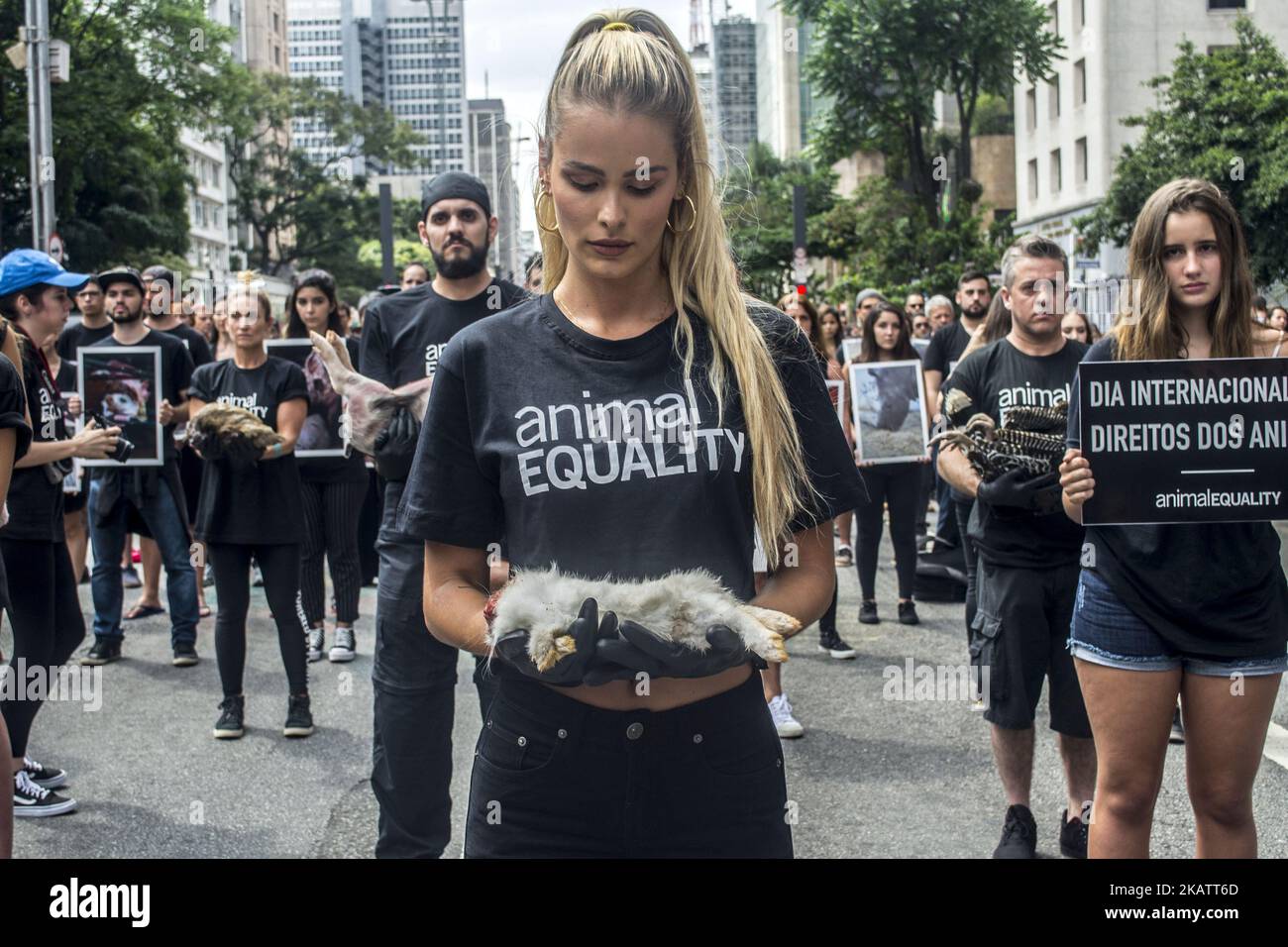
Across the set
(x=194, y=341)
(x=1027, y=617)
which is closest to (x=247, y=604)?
(x=194, y=341)

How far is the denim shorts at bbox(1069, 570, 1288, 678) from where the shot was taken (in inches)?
142

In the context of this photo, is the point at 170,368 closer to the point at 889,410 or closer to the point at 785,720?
the point at 785,720

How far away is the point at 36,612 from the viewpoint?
18.3 feet

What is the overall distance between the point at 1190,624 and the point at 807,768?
2736 mm

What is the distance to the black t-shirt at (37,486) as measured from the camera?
5.52 meters

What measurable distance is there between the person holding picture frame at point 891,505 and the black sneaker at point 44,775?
4995 mm

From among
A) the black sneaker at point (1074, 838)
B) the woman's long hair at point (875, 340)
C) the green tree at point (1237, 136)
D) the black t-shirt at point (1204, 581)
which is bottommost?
the black sneaker at point (1074, 838)

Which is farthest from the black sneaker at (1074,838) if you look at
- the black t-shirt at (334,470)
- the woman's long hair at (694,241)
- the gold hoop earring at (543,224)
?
the black t-shirt at (334,470)

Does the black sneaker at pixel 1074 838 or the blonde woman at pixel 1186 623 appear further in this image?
the black sneaker at pixel 1074 838

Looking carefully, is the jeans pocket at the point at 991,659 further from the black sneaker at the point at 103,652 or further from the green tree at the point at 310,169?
the green tree at the point at 310,169

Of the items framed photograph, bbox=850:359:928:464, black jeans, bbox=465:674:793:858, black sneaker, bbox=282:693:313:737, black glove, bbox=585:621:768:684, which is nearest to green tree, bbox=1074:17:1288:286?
framed photograph, bbox=850:359:928:464

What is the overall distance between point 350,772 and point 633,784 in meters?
4.17

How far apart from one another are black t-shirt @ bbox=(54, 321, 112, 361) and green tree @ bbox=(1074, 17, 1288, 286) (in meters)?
22.5

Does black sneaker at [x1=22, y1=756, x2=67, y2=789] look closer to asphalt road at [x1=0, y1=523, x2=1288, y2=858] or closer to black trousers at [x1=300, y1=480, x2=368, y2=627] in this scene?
asphalt road at [x1=0, y1=523, x2=1288, y2=858]
